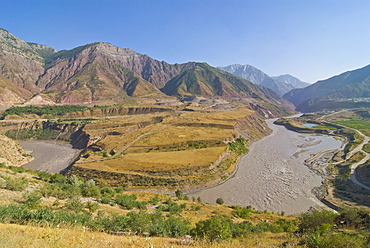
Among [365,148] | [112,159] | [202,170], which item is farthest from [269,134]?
[112,159]

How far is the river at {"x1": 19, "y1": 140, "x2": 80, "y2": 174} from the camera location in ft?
177

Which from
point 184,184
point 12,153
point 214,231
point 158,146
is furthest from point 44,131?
point 214,231

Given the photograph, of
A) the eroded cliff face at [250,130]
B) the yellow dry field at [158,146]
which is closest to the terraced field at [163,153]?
the yellow dry field at [158,146]

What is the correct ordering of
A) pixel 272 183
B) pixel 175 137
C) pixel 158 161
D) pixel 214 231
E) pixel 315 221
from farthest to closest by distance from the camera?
pixel 175 137 → pixel 158 161 → pixel 272 183 → pixel 315 221 → pixel 214 231

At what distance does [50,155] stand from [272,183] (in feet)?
223

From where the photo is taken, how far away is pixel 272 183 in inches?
1688

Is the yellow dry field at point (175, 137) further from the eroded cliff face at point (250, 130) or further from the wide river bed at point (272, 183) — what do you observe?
the wide river bed at point (272, 183)

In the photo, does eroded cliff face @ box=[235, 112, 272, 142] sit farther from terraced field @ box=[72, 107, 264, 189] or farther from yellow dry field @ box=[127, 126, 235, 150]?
yellow dry field @ box=[127, 126, 235, 150]

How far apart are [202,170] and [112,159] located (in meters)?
23.5

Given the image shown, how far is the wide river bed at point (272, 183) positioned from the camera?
35250mm

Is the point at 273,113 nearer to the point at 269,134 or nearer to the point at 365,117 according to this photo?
the point at 365,117

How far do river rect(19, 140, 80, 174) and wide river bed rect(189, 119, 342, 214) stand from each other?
41.7 m

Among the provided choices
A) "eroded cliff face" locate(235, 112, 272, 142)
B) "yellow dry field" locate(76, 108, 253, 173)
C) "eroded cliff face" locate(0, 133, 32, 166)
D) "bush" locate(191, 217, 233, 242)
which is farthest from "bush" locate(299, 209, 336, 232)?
"eroded cliff face" locate(0, 133, 32, 166)

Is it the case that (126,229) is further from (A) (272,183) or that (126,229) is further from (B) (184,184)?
(A) (272,183)
